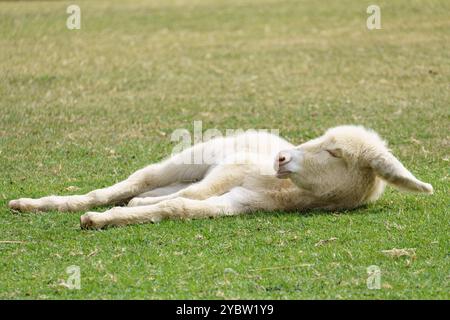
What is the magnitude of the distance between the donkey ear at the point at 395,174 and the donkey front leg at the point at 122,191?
1.70 metres

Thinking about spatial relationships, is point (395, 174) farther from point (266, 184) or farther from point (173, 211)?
point (173, 211)

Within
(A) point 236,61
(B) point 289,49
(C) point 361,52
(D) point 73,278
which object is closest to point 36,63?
(A) point 236,61

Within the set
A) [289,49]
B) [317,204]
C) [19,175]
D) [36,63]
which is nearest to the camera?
[317,204]

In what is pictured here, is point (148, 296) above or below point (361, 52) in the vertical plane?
below

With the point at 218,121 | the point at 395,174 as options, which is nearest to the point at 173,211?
the point at 395,174

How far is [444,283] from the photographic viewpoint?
5.59m

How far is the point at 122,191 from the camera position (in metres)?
7.91

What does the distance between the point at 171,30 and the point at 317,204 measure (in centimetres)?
1415

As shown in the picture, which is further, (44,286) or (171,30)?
(171,30)

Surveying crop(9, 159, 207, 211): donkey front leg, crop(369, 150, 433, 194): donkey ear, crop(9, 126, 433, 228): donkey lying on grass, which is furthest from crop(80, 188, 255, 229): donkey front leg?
crop(369, 150, 433, 194): donkey ear

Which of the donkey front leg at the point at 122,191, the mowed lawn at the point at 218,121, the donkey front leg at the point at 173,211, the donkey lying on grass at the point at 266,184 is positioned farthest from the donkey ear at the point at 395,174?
the donkey front leg at the point at 122,191

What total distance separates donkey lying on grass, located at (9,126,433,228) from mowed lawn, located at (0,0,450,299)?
143 mm
